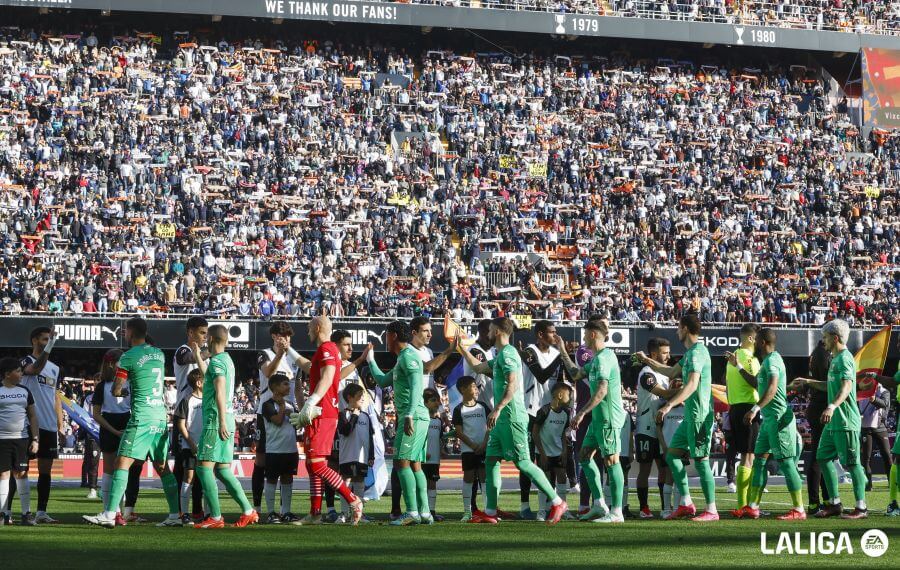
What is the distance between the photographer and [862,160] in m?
52.1

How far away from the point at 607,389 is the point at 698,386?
99 centimetres

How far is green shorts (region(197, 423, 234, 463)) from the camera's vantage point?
494 inches

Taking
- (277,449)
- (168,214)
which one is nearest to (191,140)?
(168,214)

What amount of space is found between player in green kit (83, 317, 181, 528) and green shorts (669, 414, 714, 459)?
5215 mm

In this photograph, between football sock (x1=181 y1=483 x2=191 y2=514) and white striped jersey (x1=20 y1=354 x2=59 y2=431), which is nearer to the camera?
football sock (x1=181 y1=483 x2=191 y2=514)

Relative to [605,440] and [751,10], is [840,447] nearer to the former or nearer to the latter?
[605,440]

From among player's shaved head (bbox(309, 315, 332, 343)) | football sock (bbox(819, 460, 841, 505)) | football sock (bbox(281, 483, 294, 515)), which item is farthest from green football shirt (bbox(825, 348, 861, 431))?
football sock (bbox(281, 483, 294, 515))

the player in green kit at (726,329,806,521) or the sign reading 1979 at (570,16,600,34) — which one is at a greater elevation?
the sign reading 1979 at (570,16,600,34)

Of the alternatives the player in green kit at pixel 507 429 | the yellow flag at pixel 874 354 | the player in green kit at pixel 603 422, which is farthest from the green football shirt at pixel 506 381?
the yellow flag at pixel 874 354

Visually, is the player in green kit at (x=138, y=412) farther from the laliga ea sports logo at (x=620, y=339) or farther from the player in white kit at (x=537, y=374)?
the laliga ea sports logo at (x=620, y=339)

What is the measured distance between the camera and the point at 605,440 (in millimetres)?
13602

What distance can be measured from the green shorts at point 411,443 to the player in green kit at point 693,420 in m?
2.42

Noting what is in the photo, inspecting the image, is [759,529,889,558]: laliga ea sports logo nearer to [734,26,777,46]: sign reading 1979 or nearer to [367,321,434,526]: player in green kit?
[367,321,434,526]: player in green kit

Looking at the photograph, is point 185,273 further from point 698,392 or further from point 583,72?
point 698,392
